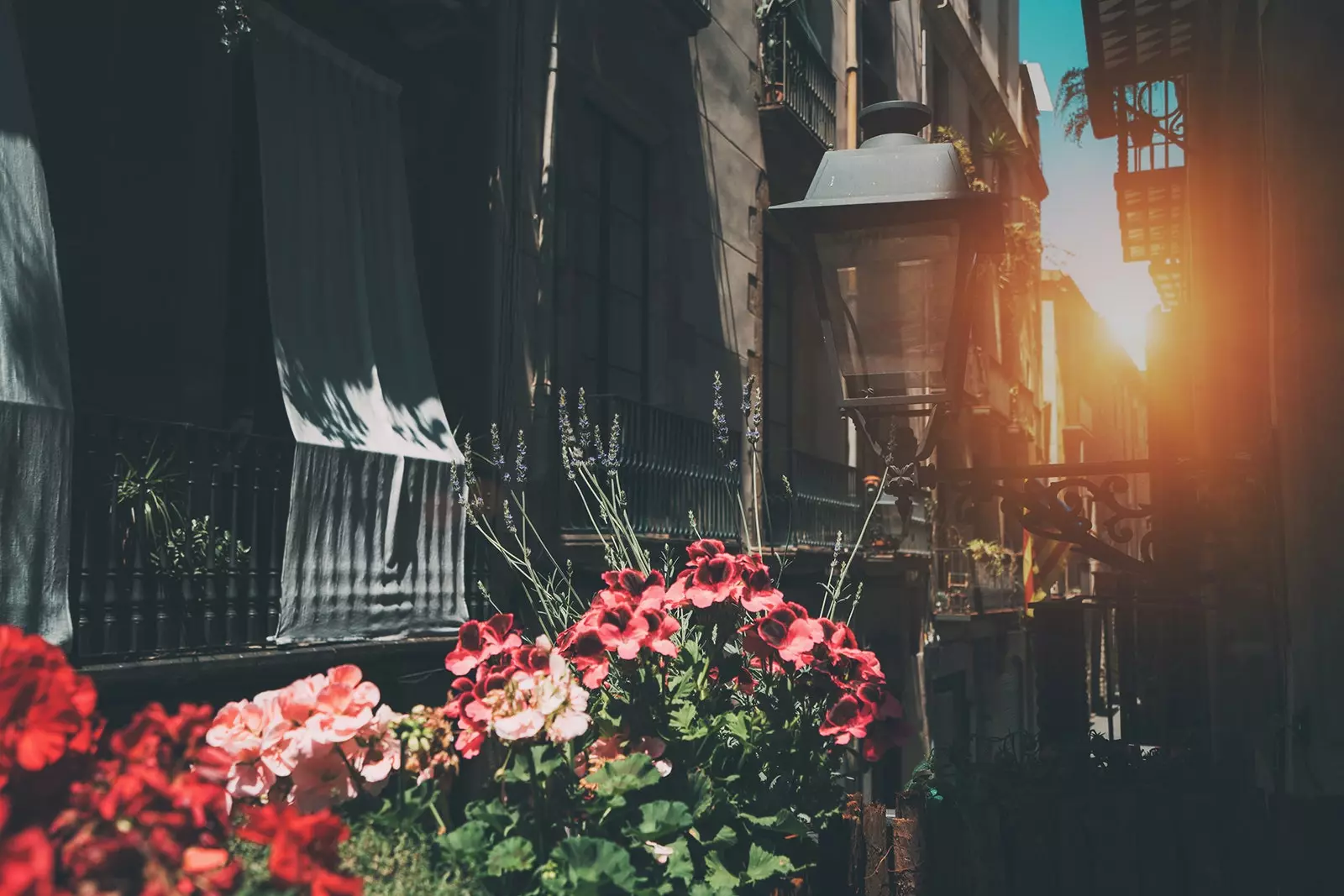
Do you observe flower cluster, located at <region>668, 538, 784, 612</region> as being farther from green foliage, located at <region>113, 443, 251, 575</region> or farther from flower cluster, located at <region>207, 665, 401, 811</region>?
green foliage, located at <region>113, 443, 251, 575</region>

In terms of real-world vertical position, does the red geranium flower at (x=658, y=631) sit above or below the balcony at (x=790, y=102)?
below

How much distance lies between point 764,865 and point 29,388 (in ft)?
14.7

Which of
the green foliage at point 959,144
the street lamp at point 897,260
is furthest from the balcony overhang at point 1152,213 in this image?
the street lamp at point 897,260

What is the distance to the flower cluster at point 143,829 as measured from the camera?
179 centimetres

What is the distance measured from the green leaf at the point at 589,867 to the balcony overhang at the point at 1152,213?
9640mm

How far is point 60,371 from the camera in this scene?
6402 millimetres

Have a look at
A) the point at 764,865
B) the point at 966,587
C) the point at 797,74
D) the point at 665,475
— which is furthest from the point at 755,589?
the point at 966,587

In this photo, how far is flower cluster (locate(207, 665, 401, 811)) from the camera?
2.81 meters

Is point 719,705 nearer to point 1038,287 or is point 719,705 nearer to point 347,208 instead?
point 347,208

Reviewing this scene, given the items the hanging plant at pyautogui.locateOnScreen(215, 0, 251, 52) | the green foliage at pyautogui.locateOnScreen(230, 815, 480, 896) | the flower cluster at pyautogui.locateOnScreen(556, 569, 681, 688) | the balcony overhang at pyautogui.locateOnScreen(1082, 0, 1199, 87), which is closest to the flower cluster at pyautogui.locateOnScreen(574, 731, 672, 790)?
the flower cluster at pyautogui.locateOnScreen(556, 569, 681, 688)

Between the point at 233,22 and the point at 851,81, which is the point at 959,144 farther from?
the point at 233,22

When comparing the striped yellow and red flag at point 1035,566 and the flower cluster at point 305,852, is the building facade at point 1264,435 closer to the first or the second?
the flower cluster at point 305,852

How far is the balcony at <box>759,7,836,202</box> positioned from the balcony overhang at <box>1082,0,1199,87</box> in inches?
221

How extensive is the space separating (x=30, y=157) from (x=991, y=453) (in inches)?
843
